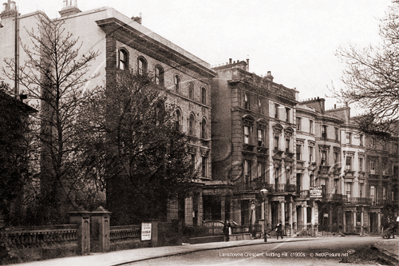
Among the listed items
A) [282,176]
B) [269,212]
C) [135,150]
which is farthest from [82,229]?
[282,176]

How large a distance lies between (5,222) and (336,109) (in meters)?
39.5

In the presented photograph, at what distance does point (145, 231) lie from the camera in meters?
21.9

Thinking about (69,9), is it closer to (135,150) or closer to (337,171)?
(135,150)

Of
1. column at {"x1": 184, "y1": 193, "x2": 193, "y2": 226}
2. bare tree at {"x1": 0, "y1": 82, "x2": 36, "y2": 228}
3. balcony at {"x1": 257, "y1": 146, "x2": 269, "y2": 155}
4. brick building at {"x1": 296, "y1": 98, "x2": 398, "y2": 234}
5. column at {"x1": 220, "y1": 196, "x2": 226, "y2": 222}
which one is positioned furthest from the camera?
brick building at {"x1": 296, "y1": 98, "x2": 398, "y2": 234}

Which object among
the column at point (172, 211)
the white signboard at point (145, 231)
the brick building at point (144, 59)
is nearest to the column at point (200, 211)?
the brick building at point (144, 59)

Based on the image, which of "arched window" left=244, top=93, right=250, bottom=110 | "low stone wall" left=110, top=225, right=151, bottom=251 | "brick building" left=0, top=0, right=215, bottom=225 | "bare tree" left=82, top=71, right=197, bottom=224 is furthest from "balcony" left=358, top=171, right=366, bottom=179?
"low stone wall" left=110, top=225, right=151, bottom=251

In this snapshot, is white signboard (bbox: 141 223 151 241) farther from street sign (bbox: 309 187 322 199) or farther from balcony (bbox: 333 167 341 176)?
balcony (bbox: 333 167 341 176)

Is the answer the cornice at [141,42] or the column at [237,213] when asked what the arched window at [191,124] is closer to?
the cornice at [141,42]

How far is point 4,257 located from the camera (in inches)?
567

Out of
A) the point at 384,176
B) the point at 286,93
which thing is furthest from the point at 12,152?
the point at 384,176

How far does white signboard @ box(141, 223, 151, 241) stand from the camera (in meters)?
21.7

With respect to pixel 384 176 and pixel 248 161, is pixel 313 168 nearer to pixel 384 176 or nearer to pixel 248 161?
pixel 384 176

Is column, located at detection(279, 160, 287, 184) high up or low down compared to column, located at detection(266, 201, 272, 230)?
up

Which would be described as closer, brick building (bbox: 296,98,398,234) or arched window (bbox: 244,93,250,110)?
arched window (bbox: 244,93,250,110)
